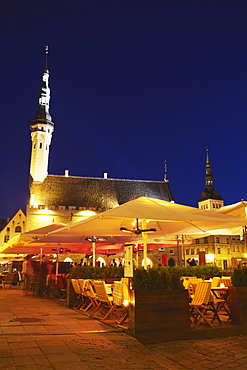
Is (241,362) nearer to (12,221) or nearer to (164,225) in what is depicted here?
(164,225)

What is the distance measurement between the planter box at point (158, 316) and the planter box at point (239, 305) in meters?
1.22

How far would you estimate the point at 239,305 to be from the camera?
6.71m

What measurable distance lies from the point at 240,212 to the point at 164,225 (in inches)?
128

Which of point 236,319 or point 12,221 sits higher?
point 12,221

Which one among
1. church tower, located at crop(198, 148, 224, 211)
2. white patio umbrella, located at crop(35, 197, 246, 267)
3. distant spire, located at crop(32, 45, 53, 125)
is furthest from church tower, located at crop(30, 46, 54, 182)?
church tower, located at crop(198, 148, 224, 211)

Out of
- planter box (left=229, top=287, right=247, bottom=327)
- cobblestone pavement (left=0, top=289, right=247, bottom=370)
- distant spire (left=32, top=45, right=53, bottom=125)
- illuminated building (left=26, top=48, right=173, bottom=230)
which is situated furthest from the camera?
distant spire (left=32, top=45, right=53, bottom=125)

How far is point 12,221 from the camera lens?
166ft

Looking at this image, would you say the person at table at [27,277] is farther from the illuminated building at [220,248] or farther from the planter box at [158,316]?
the illuminated building at [220,248]

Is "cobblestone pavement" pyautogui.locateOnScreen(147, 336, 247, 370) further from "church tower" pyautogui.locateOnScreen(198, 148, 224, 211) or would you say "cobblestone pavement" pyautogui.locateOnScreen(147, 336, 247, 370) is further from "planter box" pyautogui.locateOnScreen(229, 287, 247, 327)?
"church tower" pyautogui.locateOnScreen(198, 148, 224, 211)

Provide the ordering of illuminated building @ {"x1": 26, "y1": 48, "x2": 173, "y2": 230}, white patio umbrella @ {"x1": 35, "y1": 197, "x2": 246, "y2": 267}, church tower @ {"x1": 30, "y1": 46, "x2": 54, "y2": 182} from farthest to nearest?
church tower @ {"x1": 30, "y1": 46, "x2": 54, "y2": 182} < illuminated building @ {"x1": 26, "y1": 48, "x2": 173, "y2": 230} < white patio umbrella @ {"x1": 35, "y1": 197, "x2": 246, "y2": 267}

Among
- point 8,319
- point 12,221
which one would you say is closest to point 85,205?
point 12,221

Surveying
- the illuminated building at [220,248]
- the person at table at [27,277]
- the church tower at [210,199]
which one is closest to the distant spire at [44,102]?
the illuminated building at [220,248]

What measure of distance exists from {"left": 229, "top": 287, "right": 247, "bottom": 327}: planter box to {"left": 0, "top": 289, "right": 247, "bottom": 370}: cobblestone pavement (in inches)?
15.2

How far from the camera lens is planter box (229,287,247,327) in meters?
6.67
